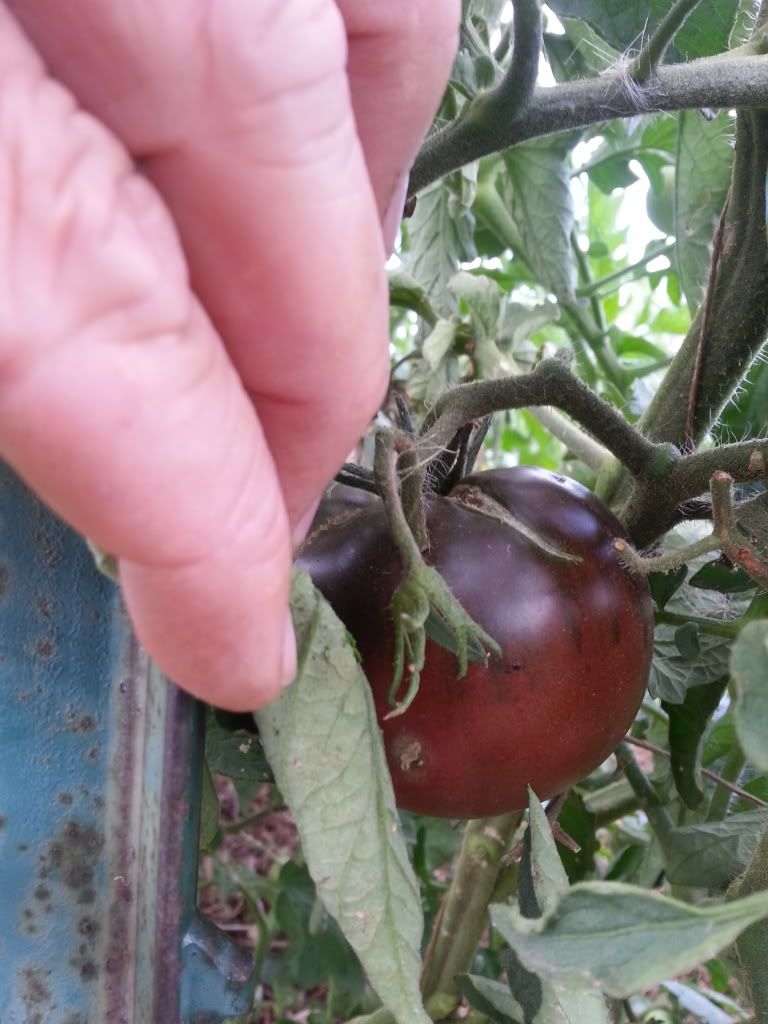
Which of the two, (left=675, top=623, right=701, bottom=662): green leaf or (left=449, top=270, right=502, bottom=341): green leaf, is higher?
(left=449, top=270, right=502, bottom=341): green leaf

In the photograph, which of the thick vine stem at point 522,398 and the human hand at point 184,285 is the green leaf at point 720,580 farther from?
the human hand at point 184,285

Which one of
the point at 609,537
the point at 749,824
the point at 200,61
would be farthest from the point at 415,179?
the point at 749,824

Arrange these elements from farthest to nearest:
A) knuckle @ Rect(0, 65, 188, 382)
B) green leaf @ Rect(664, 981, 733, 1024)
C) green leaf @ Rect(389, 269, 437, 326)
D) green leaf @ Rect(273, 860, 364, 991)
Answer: green leaf @ Rect(273, 860, 364, 991), green leaf @ Rect(389, 269, 437, 326), green leaf @ Rect(664, 981, 733, 1024), knuckle @ Rect(0, 65, 188, 382)

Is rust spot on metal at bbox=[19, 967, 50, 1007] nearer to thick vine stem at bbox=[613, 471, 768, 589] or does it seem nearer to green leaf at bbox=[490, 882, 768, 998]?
green leaf at bbox=[490, 882, 768, 998]

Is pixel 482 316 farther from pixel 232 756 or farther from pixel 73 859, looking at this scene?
pixel 73 859

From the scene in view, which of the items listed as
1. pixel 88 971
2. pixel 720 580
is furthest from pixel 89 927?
pixel 720 580

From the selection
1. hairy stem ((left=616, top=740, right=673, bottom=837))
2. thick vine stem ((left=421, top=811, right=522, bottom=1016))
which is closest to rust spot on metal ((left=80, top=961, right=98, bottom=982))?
thick vine stem ((left=421, top=811, right=522, bottom=1016))
